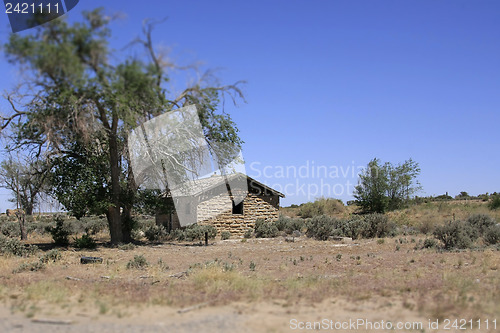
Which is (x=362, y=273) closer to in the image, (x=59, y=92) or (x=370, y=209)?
(x=59, y=92)

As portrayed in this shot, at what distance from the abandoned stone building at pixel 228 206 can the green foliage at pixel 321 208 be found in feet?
63.1

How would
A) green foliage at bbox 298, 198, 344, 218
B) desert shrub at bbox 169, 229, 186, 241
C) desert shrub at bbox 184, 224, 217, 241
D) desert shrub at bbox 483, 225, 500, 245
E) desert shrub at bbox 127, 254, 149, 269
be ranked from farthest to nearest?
green foliage at bbox 298, 198, 344, 218
desert shrub at bbox 169, 229, 186, 241
desert shrub at bbox 184, 224, 217, 241
desert shrub at bbox 483, 225, 500, 245
desert shrub at bbox 127, 254, 149, 269

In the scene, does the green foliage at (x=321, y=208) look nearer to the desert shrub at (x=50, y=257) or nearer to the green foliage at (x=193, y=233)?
the green foliage at (x=193, y=233)

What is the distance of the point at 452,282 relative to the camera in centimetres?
912

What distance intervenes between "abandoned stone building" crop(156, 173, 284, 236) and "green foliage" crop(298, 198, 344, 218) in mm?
19239

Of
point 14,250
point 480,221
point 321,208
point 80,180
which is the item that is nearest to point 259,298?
point 14,250

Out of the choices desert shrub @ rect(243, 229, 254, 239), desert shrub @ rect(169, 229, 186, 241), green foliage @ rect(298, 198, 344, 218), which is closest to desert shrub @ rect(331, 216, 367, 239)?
desert shrub @ rect(243, 229, 254, 239)

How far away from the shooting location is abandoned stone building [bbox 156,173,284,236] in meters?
26.4

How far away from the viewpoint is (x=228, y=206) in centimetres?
2714

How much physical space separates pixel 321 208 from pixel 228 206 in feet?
75.2

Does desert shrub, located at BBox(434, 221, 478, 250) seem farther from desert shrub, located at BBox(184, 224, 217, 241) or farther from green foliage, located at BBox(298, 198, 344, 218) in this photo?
green foliage, located at BBox(298, 198, 344, 218)

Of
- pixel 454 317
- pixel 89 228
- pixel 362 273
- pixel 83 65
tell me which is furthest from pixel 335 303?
pixel 89 228

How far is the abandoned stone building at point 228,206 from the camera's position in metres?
26.4

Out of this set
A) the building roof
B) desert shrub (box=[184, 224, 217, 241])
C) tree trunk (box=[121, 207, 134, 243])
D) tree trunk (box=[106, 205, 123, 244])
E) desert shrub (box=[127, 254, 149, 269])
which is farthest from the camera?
the building roof
